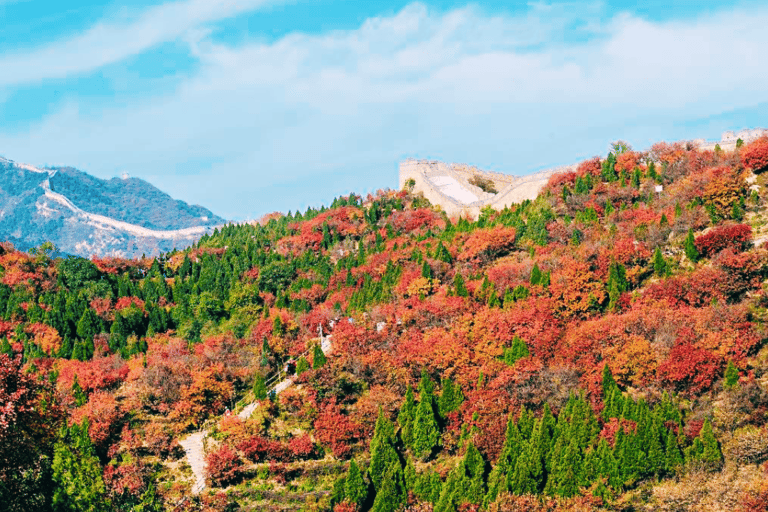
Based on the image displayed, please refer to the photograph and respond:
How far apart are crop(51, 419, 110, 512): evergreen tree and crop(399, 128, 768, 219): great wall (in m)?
37.3

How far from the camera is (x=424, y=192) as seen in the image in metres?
75.1

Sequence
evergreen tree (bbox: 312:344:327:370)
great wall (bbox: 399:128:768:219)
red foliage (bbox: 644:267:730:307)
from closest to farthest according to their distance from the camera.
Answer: red foliage (bbox: 644:267:730:307) < evergreen tree (bbox: 312:344:327:370) < great wall (bbox: 399:128:768:219)

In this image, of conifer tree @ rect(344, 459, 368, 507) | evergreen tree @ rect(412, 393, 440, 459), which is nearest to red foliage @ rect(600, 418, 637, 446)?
evergreen tree @ rect(412, 393, 440, 459)

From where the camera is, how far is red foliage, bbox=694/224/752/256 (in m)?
46.8

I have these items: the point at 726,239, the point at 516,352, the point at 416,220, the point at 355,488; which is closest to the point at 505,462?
the point at 355,488

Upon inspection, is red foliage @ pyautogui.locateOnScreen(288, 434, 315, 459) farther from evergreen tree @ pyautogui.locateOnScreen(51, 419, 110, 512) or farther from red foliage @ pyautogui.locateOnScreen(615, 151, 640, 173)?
red foliage @ pyautogui.locateOnScreen(615, 151, 640, 173)

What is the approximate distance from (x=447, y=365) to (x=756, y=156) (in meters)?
23.6

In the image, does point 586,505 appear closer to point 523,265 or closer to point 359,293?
point 523,265

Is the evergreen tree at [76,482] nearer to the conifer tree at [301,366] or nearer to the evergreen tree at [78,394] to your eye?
the evergreen tree at [78,394]

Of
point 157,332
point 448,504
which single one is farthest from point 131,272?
point 448,504

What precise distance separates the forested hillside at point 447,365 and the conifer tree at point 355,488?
6 centimetres

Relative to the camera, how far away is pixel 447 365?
4547 centimetres

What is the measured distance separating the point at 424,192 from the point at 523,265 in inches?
942

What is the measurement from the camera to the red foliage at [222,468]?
1598 inches
